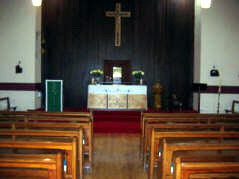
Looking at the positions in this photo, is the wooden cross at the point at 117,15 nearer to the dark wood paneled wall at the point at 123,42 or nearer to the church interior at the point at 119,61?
the church interior at the point at 119,61

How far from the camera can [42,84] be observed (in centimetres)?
1014

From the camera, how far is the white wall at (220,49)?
903 cm

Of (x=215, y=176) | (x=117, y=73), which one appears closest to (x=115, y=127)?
(x=117, y=73)

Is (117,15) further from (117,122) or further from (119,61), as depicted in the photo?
(117,122)

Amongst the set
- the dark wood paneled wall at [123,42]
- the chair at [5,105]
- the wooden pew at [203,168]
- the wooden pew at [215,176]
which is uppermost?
the dark wood paneled wall at [123,42]

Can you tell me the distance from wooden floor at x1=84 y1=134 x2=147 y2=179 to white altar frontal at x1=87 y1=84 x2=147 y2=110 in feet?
8.89

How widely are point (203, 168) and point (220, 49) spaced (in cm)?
823

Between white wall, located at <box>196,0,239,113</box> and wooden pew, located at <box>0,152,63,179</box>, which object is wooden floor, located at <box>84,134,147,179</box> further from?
white wall, located at <box>196,0,239,113</box>

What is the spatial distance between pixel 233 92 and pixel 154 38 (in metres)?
3.42

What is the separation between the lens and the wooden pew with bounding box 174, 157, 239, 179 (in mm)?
1517

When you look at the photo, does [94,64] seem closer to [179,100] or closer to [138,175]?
[179,100]

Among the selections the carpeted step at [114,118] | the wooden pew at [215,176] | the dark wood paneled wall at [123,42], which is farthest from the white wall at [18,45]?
the wooden pew at [215,176]

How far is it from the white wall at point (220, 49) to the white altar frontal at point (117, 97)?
6.75 feet

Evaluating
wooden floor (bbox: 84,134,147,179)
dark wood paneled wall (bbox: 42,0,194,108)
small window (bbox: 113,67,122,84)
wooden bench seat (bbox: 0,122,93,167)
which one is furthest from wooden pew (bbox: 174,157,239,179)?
small window (bbox: 113,67,122,84)
